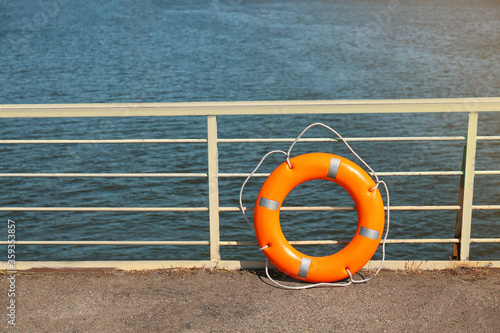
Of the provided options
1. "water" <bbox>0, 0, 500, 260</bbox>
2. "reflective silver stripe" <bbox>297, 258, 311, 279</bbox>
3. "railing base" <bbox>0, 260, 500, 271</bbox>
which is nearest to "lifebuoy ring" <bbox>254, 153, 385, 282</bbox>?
"reflective silver stripe" <bbox>297, 258, 311, 279</bbox>

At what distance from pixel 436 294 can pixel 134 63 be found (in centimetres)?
2028

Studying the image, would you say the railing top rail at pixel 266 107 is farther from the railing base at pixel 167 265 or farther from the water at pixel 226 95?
the water at pixel 226 95

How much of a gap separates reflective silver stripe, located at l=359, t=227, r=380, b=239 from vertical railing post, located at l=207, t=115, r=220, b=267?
27.8 inches

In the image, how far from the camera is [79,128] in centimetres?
1192

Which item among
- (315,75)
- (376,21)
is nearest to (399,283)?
(315,75)

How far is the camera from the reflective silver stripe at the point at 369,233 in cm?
265

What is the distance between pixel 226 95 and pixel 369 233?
13.5 m

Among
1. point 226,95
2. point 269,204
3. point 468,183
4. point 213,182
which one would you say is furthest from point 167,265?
point 226,95

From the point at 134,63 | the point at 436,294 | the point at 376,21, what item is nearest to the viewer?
the point at 436,294

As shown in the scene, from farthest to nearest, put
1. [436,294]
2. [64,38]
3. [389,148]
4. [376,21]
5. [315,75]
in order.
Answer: [376,21] → [64,38] → [315,75] → [389,148] → [436,294]

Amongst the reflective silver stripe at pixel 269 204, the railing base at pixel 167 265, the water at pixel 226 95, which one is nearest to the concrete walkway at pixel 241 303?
the railing base at pixel 167 265

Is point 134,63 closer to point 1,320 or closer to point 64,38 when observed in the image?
point 64,38

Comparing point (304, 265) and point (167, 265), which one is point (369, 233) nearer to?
point (304, 265)

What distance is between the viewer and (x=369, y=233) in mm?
2648
